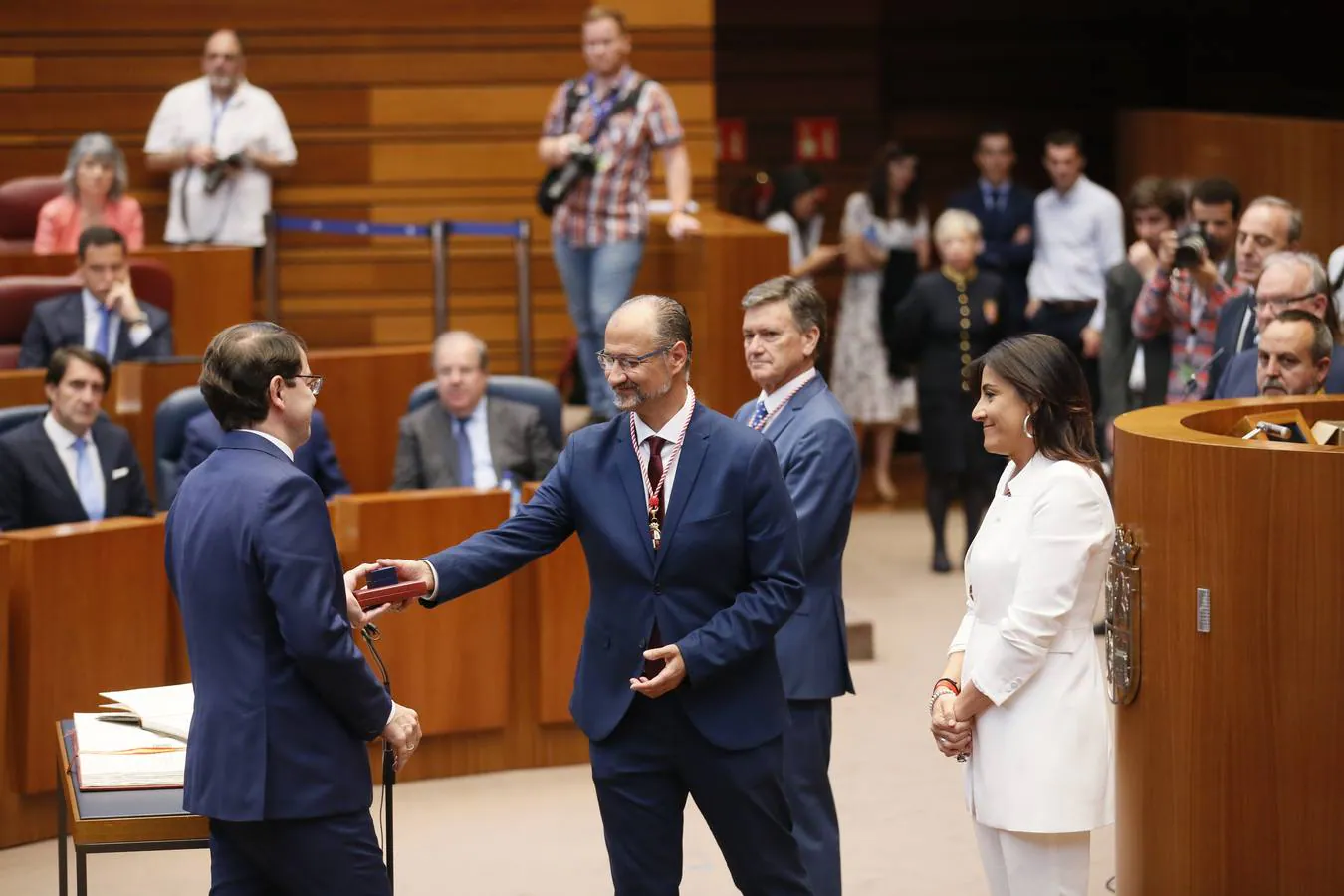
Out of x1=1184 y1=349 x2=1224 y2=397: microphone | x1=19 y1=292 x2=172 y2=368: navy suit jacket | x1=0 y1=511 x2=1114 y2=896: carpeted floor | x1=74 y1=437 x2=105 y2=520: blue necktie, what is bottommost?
x1=0 y1=511 x2=1114 y2=896: carpeted floor

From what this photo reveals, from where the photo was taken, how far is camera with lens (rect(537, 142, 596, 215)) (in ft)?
24.3

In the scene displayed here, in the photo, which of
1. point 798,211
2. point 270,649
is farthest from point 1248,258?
point 798,211

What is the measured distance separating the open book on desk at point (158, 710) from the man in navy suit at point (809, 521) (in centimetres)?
117

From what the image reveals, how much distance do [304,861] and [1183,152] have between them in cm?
817

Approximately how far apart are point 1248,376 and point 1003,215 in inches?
180

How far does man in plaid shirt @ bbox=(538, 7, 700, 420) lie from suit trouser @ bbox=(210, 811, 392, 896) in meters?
4.42

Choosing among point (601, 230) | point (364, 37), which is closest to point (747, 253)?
point (601, 230)

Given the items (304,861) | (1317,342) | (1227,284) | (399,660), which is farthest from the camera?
(1227,284)

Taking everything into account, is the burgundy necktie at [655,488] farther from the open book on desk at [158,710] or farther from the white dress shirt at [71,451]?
the white dress shirt at [71,451]

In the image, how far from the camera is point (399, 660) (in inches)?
214

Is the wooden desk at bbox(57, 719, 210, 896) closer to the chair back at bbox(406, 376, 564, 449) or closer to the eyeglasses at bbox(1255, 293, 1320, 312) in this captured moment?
the eyeglasses at bbox(1255, 293, 1320, 312)

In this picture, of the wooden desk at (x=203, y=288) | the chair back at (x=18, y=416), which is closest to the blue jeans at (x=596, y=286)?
the wooden desk at (x=203, y=288)

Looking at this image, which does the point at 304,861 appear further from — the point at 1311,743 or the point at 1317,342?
the point at 1317,342

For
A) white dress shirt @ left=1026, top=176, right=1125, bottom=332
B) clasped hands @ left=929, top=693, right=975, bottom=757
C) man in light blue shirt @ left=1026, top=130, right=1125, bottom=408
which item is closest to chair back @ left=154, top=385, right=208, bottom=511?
clasped hands @ left=929, top=693, right=975, bottom=757
